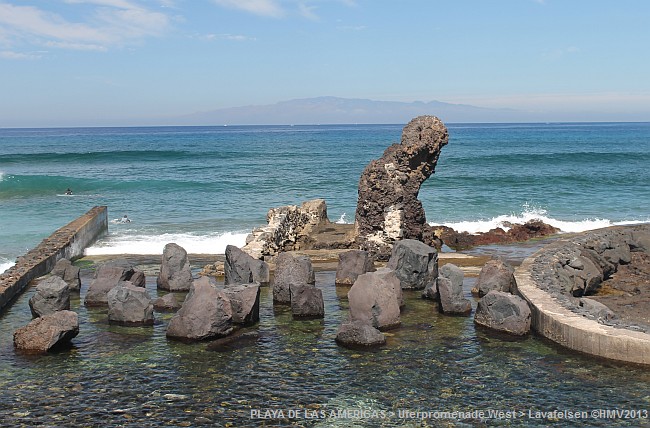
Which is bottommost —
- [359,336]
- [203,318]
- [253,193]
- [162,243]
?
[253,193]

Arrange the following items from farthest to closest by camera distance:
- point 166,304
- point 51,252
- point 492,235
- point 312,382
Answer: point 492,235
point 51,252
point 166,304
point 312,382

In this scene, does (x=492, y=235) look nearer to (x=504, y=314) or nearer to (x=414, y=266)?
(x=414, y=266)

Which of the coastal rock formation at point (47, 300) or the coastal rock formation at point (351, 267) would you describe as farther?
the coastal rock formation at point (351, 267)

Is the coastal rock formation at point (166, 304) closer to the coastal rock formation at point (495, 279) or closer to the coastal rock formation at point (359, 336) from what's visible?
the coastal rock formation at point (359, 336)

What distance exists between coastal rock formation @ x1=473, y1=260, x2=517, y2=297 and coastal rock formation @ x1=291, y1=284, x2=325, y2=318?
12.0 feet

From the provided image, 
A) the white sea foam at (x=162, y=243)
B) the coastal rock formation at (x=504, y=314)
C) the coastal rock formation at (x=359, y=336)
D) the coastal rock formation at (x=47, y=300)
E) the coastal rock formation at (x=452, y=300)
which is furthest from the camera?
the white sea foam at (x=162, y=243)

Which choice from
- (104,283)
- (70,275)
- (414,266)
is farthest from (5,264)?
(414,266)

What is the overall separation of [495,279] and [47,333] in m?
8.63

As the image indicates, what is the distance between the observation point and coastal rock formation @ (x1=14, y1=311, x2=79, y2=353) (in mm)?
11219

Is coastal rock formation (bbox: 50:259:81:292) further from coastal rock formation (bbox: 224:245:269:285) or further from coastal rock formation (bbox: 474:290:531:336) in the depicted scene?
coastal rock formation (bbox: 474:290:531:336)

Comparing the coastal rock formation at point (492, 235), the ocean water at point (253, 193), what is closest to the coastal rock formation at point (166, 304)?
the ocean water at point (253, 193)

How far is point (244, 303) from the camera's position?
12.7m

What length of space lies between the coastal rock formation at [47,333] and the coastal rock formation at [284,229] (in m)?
7.69

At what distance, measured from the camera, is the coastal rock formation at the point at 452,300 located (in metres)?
13.5
